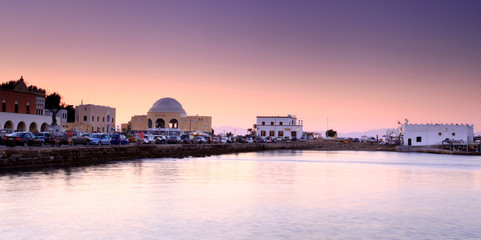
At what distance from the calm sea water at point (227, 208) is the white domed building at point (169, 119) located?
98.2 metres

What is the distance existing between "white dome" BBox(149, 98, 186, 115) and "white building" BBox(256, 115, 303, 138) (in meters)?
24.9

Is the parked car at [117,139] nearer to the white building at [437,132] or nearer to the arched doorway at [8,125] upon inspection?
the arched doorway at [8,125]

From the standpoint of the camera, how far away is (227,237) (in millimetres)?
15977

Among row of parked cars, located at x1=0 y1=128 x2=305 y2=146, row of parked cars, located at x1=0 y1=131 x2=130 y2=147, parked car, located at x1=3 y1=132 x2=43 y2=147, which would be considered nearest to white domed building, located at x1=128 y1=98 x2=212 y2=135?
row of parked cars, located at x1=0 y1=128 x2=305 y2=146

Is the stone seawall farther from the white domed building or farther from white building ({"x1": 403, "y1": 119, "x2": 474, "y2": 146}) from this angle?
the white domed building

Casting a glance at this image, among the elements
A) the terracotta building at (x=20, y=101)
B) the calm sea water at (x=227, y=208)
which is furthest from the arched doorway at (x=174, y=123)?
the calm sea water at (x=227, y=208)

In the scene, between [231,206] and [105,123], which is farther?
[105,123]

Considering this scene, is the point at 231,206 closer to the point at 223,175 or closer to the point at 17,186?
the point at 17,186

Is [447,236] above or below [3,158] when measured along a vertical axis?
below

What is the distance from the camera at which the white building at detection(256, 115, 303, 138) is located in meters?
146

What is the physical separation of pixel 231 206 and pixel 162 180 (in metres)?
11.2

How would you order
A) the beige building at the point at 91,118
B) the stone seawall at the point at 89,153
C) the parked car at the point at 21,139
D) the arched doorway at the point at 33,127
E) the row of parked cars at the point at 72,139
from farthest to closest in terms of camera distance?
the beige building at the point at 91,118 < the arched doorway at the point at 33,127 < the row of parked cars at the point at 72,139 < the parked car at the point at 21,139 < the stone seawall at the point at 89,153

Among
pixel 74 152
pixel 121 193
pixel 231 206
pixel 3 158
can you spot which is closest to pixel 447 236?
pixel 231 206

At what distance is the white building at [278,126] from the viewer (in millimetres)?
145750
